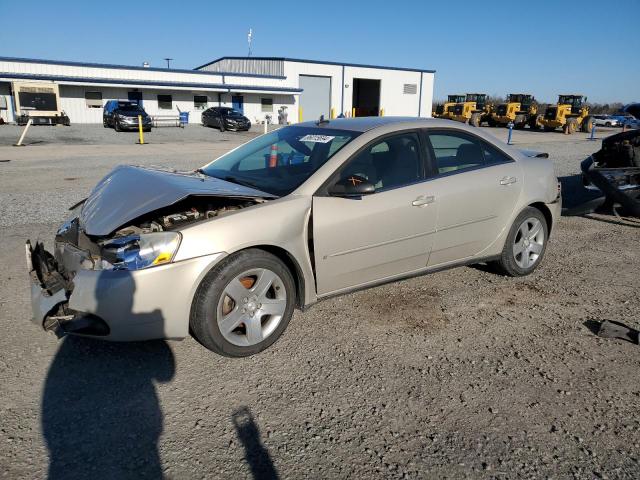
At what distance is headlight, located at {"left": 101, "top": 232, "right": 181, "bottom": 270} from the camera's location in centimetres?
301

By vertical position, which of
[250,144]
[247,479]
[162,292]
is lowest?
[247,479]

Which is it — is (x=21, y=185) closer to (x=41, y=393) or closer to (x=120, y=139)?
(x=41, y=393)

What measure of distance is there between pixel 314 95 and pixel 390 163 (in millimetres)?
43113

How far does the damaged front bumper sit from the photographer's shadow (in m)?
0.08

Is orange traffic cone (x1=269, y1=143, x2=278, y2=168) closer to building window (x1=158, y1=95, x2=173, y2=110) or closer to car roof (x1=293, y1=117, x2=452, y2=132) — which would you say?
car roof (x1=293, y1=117, x2=452, y2=132)

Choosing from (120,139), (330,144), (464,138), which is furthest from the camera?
(120,139)

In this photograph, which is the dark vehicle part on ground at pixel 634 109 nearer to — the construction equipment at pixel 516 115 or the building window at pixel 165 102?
the construction equipment at pixel 516 115

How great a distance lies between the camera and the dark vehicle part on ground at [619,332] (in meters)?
3.67

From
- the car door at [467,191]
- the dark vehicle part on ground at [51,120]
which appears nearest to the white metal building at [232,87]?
the dark vehicle part on ground at [51,120]

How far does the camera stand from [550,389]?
10.1ft

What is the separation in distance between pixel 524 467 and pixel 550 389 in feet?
2.66

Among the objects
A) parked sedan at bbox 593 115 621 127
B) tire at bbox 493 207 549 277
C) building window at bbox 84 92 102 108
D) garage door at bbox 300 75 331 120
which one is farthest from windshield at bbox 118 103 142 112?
parked sedan at bbox 593 115 621 127

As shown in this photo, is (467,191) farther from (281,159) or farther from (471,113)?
(471,113)

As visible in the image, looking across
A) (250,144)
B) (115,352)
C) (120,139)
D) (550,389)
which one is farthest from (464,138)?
(120,139)
